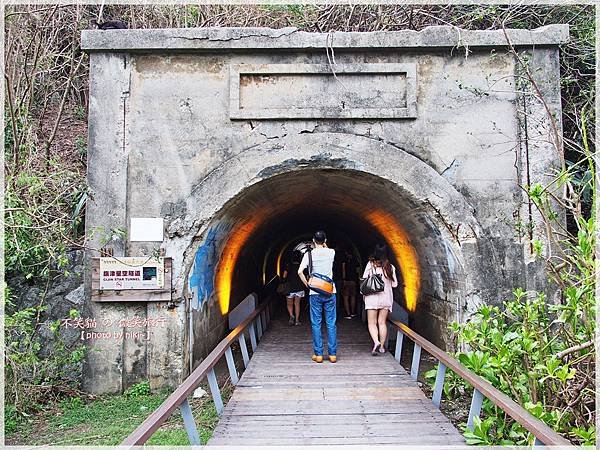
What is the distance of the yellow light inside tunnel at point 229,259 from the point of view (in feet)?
24.4

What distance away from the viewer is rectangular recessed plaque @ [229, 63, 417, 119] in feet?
18.9

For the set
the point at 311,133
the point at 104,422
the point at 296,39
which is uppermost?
the point at 296,39

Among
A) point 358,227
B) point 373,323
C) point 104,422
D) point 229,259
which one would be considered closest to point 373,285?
point 373,323

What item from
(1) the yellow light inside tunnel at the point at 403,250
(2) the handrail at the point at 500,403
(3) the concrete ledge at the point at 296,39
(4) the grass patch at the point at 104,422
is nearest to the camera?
(2) the handrail at the point at 500,403

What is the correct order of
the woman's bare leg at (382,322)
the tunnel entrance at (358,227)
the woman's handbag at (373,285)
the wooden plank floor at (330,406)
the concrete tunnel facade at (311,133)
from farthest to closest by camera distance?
the woman's bare leg at (382,322)
the woman's handbag at (373,285)
the tunnel entrance at (358,227)
the concrete tunnel facade at (311,133)
the wooden plank floor at (330,406)

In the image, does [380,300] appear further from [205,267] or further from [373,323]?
[205,267]

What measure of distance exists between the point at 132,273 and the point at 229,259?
2.57m

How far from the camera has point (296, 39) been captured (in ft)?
18.8

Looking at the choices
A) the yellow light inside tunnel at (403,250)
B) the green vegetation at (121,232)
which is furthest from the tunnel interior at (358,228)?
the green vegetation at (121,232)

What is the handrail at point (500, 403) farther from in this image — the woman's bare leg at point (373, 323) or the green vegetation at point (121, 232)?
the woman's bare leg at point (373, 323)

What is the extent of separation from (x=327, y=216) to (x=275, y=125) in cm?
572

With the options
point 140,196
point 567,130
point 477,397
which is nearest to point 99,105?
point 140,196

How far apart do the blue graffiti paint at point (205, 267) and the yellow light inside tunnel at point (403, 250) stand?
265cm

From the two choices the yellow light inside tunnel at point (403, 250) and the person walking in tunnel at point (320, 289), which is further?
the yellow light inside tunnel at point (403, 250)
